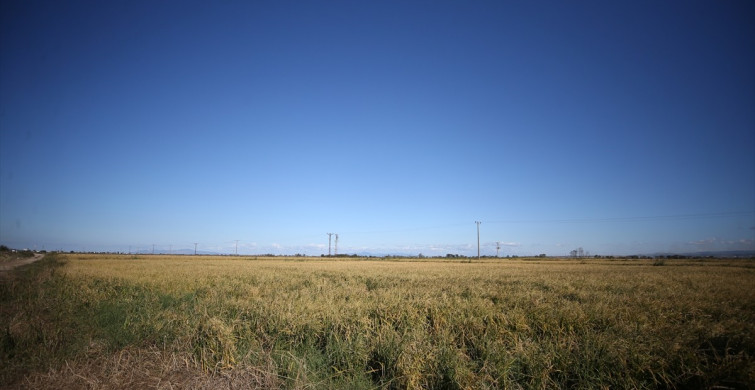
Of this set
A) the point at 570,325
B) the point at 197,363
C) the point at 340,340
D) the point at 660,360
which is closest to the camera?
the point at 660,360

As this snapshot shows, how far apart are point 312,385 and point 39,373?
437 cm

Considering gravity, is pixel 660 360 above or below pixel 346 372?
above

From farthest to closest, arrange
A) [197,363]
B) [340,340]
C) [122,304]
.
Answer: [122,304], [340,340], [197,363]

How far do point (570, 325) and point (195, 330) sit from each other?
7.41 m

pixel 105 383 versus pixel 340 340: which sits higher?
pixel 340 340

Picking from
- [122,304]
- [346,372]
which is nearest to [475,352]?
[346,372]

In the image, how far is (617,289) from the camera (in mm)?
12789

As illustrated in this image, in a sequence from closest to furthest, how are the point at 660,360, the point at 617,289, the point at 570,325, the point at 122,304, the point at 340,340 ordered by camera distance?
the point at 660,360
the point at 340,340
the point at 570,325
the point at 122,304
the point at 617,289

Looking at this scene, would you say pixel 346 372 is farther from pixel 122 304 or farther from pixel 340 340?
pixel 122 304

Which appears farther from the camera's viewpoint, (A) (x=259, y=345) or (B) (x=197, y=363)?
(A) (x=259, y=345)

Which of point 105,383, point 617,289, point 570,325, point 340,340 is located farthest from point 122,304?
point 617,289

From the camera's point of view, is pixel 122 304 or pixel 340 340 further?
pixel 122 304

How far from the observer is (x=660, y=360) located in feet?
14.1

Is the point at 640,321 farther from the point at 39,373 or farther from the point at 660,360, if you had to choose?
the point at 39,373
